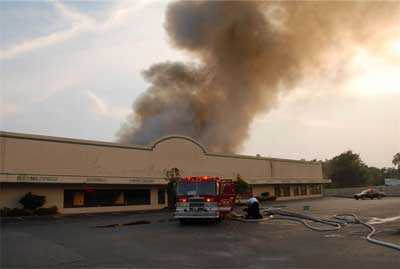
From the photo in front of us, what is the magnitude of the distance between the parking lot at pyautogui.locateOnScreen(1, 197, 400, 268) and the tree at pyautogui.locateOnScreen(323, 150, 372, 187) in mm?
83129

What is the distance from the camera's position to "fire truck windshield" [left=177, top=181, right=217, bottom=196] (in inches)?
873

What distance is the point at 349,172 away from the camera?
327 feet

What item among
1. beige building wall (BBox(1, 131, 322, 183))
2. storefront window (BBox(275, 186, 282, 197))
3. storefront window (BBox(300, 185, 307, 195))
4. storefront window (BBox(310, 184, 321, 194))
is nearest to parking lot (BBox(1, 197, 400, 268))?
beige building wall (BBox(1, 131, 322, 183))

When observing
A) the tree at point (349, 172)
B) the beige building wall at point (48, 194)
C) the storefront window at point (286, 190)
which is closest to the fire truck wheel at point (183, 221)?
the beige building wall at point (48, 194)

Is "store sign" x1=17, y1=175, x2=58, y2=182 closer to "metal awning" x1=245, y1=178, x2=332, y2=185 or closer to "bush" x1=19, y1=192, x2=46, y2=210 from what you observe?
"bush" x1=19, y1=192, x2=46, y2=210

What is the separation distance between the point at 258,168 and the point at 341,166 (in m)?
50.9

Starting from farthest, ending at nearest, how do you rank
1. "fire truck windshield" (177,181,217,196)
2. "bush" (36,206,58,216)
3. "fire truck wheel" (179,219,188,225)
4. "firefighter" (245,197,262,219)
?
1. "bush" (36,206,58,216)
2. "firefighter" (245,197,262,219)
3. "fire truck wheel" (179,219,188,225)
4. "fire truck windshield" (177,181,217,196)

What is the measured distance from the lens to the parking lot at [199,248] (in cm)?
1117

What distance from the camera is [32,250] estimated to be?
44.1 feet

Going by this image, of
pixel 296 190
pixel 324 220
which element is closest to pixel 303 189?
pixel 296 190

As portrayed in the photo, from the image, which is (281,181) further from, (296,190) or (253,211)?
(253,211)

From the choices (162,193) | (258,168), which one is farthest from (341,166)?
(162,193)

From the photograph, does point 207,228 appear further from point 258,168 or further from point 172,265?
point 258,168

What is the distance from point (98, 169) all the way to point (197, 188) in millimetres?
16529
